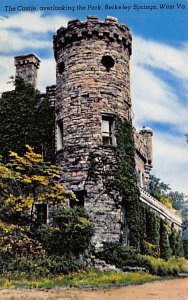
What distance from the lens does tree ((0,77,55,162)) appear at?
1333 centimetres

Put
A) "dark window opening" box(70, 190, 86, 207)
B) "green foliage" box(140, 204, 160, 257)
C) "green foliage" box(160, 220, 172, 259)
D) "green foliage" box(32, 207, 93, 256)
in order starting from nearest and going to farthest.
Result: "green foliage" box(32, 207, 93, 256), "dark window opening" box(70, 190, 86, 207), "green foliage" box(140, 204, 160, 257), "green foliage" box(160, 220, 172, 259)

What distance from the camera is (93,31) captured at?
12.7 metres

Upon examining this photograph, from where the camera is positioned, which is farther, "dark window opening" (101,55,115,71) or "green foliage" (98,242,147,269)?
"dark window opening" (101,55,115,71)

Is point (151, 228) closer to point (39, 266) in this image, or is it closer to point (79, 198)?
point (79, 198)

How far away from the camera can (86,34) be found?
12703mm

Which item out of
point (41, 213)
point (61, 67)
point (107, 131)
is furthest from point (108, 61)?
point (41, 213)

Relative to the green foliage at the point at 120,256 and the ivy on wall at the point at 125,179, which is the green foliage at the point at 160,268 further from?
the ivy on wall at the point at 125,179

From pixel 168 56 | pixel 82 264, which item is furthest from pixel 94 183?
pixel 168 56

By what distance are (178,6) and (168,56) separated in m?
0.97

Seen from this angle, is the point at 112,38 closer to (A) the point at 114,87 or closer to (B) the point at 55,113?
(A) the point at 114,87

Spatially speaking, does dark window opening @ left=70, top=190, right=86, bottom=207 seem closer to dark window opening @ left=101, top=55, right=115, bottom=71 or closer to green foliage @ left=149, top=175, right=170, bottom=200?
dark window opening @ left=101, top=55, right=115, bottom=71

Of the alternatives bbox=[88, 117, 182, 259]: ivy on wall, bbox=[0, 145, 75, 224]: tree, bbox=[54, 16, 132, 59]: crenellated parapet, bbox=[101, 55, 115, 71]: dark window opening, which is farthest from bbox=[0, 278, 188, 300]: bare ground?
bbox=[54, 16, 132, 59]: crenellated parapet

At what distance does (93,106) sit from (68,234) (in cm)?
331

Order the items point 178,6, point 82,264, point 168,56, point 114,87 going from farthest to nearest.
A: point 114,87 → point 82,264 → point 168,56 → point 178,6
